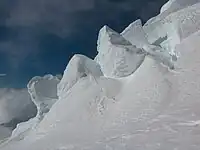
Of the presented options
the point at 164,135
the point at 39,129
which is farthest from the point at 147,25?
the point at 164,135

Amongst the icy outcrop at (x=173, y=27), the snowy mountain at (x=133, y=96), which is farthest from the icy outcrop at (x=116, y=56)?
the icy outcrop at (x=173, y=27)

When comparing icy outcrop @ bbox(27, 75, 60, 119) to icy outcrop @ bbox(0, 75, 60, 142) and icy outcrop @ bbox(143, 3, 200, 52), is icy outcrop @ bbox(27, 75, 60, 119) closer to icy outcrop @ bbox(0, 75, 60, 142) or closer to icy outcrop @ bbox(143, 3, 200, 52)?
icy outcrop @ bbox(0, 75, 60, 142)

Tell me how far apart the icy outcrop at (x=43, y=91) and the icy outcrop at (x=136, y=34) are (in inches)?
107

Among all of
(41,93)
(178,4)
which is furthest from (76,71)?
(178,4)

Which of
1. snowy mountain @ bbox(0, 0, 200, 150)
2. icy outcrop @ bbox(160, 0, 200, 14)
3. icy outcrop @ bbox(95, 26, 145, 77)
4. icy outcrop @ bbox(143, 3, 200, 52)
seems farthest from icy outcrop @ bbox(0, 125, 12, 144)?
icy outcrop @ bbox(160, 0, 200, 14)

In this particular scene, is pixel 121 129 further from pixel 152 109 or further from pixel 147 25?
pixel 147 25

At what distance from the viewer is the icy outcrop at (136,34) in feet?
33.2

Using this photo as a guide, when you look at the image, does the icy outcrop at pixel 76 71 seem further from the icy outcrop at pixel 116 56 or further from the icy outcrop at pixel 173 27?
the icy outcrop at pixel 173 27

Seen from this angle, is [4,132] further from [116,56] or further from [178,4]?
[178,4]

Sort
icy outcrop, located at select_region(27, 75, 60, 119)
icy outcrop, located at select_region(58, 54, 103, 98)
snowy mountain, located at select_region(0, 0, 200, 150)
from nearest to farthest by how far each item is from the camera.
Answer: snowy mountain, located at select_region(0, 0, 200, 150), icy outcrop, located at select_region(58, 54, 103, 98), icy outcrop, located at select_region(27, 75, 60, 119)

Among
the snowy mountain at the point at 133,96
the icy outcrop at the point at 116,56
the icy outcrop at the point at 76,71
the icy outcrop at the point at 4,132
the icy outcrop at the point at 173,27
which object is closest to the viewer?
the snowy mountain at the point at 133,96

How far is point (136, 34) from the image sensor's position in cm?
1023

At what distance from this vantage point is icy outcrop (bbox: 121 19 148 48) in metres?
10.1

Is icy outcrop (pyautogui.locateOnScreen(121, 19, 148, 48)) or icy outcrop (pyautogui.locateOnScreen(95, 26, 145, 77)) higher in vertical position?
icy outcrop (pyautogui.locateOnScreen(121, 19, 148, 48))
